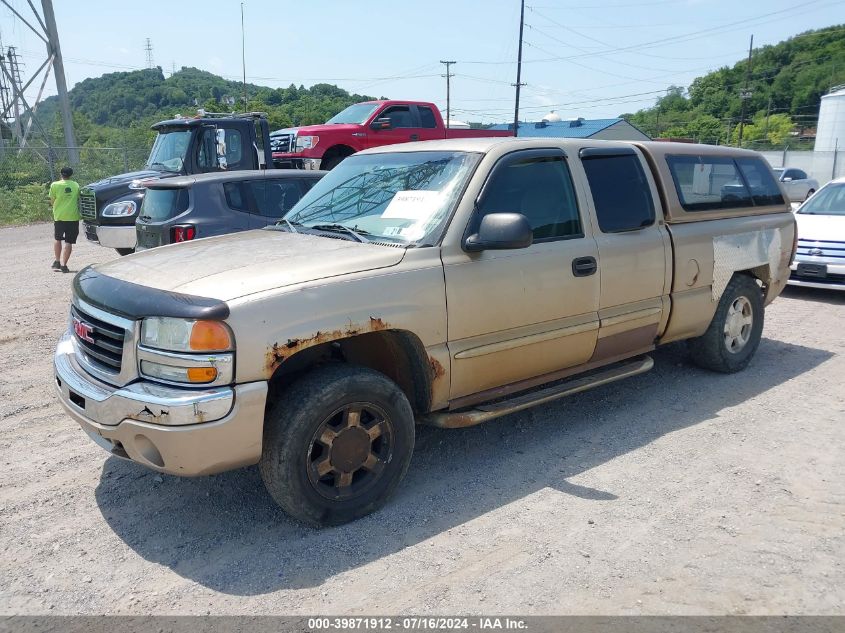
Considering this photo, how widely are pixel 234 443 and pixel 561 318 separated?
87.0 inches

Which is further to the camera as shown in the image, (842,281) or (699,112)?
(699,112)

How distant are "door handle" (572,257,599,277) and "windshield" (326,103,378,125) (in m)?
10.7

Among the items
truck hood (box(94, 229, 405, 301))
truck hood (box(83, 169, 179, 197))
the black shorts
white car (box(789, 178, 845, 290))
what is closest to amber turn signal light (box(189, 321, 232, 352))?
truck hood (box(94, 229, 405, 301))

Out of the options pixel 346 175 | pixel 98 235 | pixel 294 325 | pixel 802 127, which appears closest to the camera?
pixel 294 325

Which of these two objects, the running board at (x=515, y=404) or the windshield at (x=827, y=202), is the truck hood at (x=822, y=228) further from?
the running board at (x=515, y=404)

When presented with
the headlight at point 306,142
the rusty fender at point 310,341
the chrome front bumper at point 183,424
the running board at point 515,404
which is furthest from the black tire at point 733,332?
the headlight at point 306,142

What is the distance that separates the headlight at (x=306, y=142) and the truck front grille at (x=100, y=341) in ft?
34.2

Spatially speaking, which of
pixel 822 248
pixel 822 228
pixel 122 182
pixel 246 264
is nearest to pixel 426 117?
pixel 122 182

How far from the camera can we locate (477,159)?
416cm

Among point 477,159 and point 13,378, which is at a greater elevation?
point 477,159

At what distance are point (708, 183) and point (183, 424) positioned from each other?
449 centimetres

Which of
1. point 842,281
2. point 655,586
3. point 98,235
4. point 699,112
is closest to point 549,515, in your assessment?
point 655,586

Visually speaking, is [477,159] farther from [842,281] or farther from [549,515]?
[842,281]

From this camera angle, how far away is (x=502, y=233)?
3707 mm
